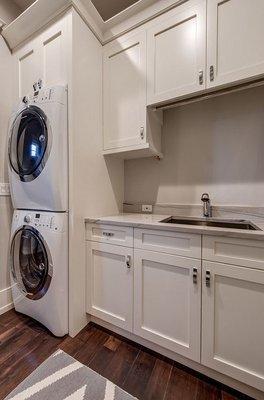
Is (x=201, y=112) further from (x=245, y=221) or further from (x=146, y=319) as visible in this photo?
(x=146, y=319)

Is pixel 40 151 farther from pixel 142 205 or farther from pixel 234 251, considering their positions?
pixel 234 251

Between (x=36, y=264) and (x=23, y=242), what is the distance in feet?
0.74

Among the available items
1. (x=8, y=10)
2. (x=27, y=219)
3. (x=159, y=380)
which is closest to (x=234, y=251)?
(x=159, y=380)

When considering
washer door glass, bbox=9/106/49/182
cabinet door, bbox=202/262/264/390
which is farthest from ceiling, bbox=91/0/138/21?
cabinet door, bbox=202/262/264/390

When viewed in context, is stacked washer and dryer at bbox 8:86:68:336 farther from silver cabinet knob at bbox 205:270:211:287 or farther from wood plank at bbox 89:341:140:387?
silver cabinet knob at bbox 205:270:211:287

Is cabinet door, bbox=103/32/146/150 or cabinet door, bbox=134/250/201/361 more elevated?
cabinet door, bbox=103/32/146/150

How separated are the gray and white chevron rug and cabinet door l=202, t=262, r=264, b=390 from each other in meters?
0.53

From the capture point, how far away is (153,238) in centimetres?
131

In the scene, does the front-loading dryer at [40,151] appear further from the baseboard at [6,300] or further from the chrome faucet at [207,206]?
the chrome faucet at [207,206]

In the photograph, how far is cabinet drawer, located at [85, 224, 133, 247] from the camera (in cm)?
141

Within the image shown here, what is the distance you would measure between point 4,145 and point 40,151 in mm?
591

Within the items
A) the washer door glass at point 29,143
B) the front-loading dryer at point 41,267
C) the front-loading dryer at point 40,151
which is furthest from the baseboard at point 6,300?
the washer door glass at point 29,143

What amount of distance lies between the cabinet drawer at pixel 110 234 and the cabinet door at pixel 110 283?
1.6 inches

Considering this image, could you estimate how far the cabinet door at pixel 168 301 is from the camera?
45.8 inches
